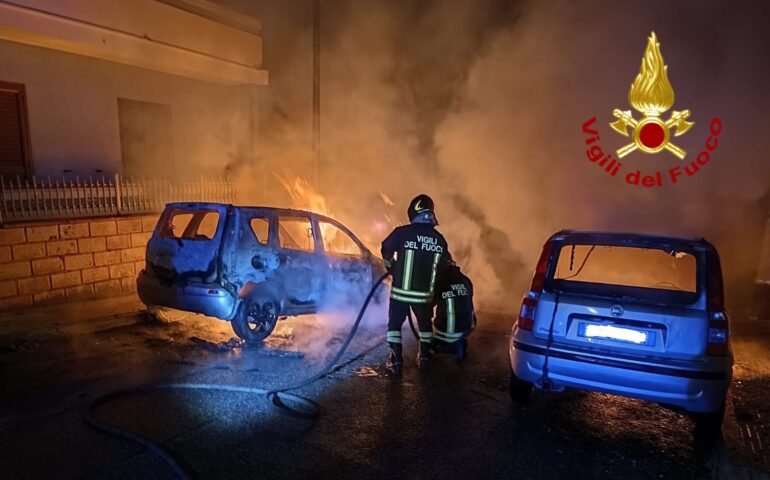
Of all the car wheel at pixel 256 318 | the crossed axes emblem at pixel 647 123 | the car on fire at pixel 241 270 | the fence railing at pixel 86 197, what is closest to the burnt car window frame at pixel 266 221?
the car on fire at pixel 241 270

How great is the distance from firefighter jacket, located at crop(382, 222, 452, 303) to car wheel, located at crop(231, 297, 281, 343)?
6.35ft

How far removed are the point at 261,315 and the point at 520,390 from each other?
3.25m

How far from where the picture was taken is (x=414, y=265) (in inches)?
195

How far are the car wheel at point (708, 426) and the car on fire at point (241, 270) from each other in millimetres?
4290

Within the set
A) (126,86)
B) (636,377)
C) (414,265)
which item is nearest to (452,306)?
(414,265)

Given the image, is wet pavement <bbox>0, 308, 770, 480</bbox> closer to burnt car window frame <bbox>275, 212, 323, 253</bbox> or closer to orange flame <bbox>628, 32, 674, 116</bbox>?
burnt car window frame <bbox>275, 212, 323, 253</bbox>

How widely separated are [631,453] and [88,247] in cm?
817

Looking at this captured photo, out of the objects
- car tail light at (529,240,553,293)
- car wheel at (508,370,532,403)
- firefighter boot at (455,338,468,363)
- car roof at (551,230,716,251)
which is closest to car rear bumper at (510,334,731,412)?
car wheel at (508,370,532,403)

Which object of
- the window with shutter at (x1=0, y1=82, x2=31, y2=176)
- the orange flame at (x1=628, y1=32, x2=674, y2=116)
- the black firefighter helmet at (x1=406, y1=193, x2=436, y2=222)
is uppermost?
the orange flame at (x1=628, y1=32, x2=674, y2=116)

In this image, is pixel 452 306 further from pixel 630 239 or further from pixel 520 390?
pixel 630 239

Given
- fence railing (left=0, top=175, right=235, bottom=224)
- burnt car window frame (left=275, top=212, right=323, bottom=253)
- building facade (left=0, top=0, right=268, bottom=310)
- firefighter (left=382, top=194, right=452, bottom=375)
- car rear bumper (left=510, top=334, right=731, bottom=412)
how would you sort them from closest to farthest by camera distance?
car rear bumper (left=510, top=334, right=731, bottom=412)
firefighter (left=382, top=194, right=452, bottom=375)
burnt car window frame (left=275, top=212, right=323, bottom=253)
fence railing (left=0, top=175, right=235, bottom=224)
building facade (left=0, top=0, right=268, bottom=310)

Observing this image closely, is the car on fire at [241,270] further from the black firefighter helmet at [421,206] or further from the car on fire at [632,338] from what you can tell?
the car on fire at [632,338]

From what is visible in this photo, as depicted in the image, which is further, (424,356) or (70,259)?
(70,259)

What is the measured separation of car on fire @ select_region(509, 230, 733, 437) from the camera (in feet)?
11.8
